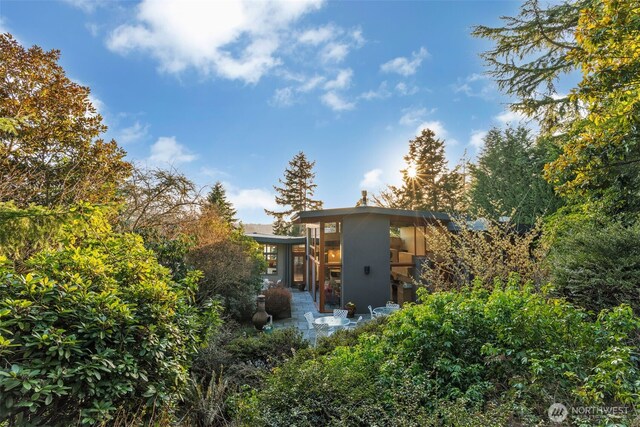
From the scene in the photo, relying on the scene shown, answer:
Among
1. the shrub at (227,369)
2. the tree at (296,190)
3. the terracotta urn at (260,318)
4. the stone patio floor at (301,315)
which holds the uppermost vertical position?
the tree at (296,190)

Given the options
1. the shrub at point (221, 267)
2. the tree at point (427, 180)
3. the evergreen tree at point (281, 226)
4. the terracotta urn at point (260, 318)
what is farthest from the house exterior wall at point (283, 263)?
the tree at point (427, 180)

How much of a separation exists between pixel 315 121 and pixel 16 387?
36.8ft

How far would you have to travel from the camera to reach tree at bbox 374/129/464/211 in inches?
1061

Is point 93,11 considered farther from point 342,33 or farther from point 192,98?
point 342,33

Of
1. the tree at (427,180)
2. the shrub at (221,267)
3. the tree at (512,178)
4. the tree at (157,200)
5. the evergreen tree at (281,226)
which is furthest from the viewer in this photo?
the evergreen tree at (281,226)

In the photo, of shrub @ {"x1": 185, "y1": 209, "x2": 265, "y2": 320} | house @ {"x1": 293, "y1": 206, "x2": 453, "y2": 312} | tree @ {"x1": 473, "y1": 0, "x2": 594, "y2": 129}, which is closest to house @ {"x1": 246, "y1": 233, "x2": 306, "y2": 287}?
house @ {"x1": 293, "y1": 206, "x2": 453, "y2": 312}

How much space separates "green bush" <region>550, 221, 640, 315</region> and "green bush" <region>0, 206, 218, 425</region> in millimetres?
6258

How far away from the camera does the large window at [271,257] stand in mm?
20125

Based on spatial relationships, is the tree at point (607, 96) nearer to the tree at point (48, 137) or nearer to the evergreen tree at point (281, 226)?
the tree at point (48, 137)

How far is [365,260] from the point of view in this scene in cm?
1240

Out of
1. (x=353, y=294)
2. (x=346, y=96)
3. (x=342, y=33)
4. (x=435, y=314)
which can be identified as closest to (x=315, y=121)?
(x=346, y=96)

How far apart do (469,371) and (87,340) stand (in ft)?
12.0

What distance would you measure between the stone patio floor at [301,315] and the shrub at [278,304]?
1.02 ft

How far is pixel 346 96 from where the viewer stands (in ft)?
34.0
